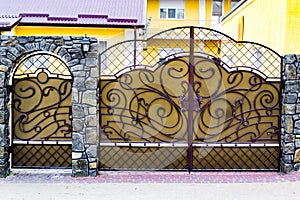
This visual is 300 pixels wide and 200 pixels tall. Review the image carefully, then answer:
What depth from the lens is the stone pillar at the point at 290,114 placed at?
263 inches

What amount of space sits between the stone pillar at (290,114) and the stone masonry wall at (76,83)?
3318mm

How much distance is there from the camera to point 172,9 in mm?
22453

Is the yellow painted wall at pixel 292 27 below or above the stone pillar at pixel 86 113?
above

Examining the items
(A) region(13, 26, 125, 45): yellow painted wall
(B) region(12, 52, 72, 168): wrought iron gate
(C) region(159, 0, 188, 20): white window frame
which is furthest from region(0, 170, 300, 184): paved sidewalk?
(C) region(159, 0, 188, 20): white window frame

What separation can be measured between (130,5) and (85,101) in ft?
→ 28.7

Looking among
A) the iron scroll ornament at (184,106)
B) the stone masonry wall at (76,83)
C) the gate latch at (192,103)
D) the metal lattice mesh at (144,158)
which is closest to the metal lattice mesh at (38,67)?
the stone masonry wall at (76,83)

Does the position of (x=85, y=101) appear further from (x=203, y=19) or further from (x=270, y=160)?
(x=203, y=19)

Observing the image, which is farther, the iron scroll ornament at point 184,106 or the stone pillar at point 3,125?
the iron scroll ornament at point 184,106

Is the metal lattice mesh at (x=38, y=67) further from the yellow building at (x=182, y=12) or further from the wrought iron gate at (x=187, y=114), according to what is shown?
the yellow building at (x=182, y=12)

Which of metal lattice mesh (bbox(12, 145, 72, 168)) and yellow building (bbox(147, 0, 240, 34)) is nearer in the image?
metal lattice mesh (bbox(12, 145, 72, 168))

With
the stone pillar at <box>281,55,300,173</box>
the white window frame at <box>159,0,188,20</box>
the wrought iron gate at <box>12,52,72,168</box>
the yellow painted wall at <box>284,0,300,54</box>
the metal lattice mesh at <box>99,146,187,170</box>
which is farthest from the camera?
the white window frame at <box>159,0,188,20</box>

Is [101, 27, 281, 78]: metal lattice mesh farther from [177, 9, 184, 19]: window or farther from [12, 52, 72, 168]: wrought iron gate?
[177, 9, 184, 19]: window

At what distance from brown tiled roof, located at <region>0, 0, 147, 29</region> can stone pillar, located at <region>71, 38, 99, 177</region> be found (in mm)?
6273

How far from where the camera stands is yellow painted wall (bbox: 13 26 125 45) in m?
13.1
